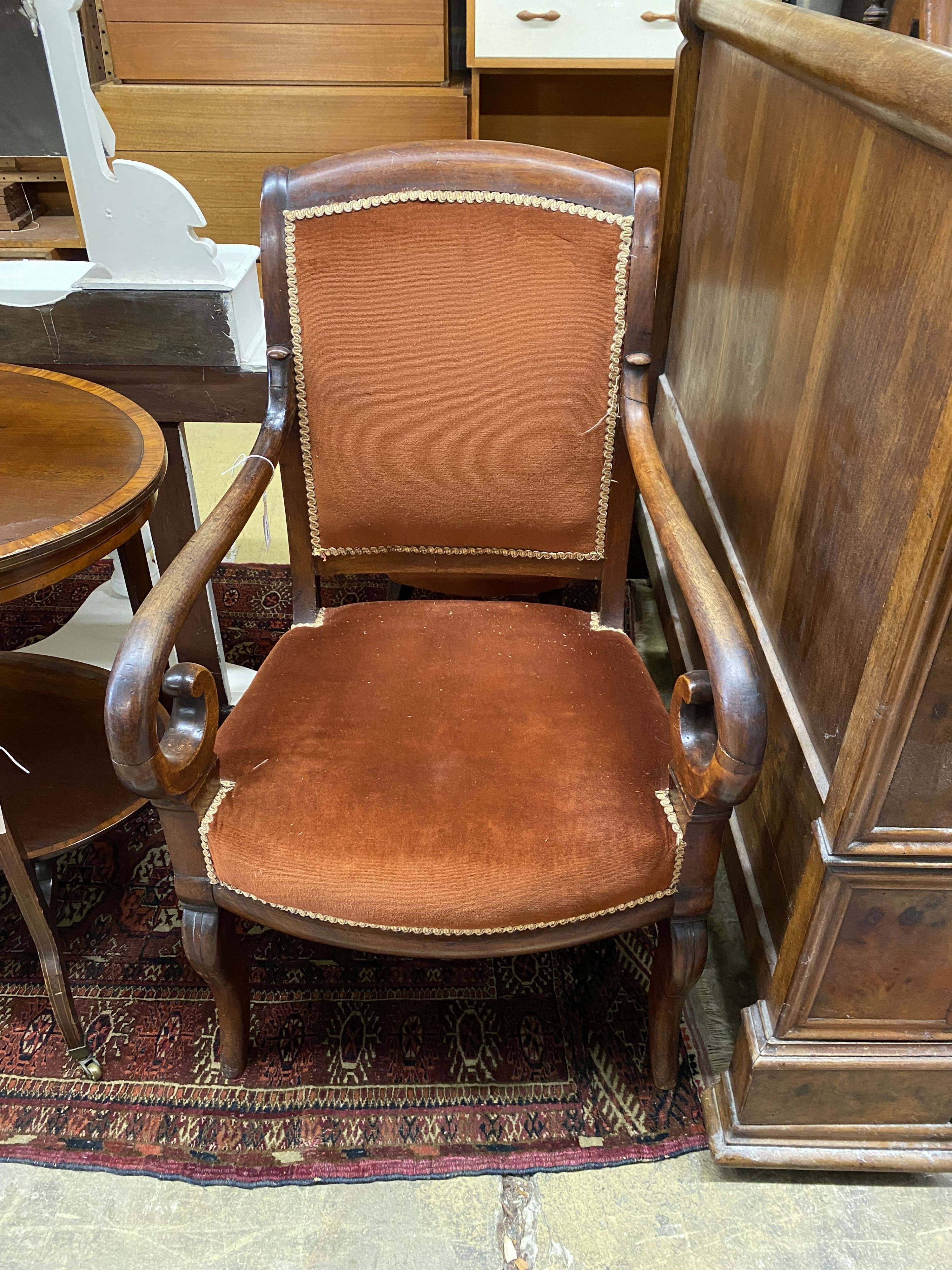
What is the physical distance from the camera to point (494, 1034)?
1.31 m

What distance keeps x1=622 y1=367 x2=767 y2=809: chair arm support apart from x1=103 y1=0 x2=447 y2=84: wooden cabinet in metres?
2.58

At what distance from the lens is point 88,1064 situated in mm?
1254

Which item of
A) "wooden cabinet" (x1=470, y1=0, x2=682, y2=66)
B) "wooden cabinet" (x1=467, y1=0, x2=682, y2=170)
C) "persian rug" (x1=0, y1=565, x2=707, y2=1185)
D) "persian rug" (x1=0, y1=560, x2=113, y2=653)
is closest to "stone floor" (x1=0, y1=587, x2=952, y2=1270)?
"persian rug" (x1=0, y1=565, x2=707, y2=1185)

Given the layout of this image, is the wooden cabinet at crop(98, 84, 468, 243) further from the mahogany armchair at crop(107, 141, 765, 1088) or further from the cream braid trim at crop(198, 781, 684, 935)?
the cream braid trim at crop(198, 781, 684, 935)

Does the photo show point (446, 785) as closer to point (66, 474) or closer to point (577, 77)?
point (66, 474)

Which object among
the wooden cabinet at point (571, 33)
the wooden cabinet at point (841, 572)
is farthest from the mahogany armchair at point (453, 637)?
the wooden cabinet at point (571, 33)

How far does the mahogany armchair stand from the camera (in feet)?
3.16

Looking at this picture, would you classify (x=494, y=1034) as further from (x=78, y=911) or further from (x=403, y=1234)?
(x=78, y=911)

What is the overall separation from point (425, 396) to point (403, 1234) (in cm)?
103

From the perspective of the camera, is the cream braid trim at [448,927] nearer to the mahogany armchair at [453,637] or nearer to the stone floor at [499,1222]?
the mahogany armchair at [453,637]

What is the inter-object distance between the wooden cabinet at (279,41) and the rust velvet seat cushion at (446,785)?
2536mm

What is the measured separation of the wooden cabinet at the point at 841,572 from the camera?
81 centimetres

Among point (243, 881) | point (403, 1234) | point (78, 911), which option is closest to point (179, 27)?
point (78, 911)


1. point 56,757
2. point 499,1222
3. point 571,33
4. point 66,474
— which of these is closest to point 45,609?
point 56,757
